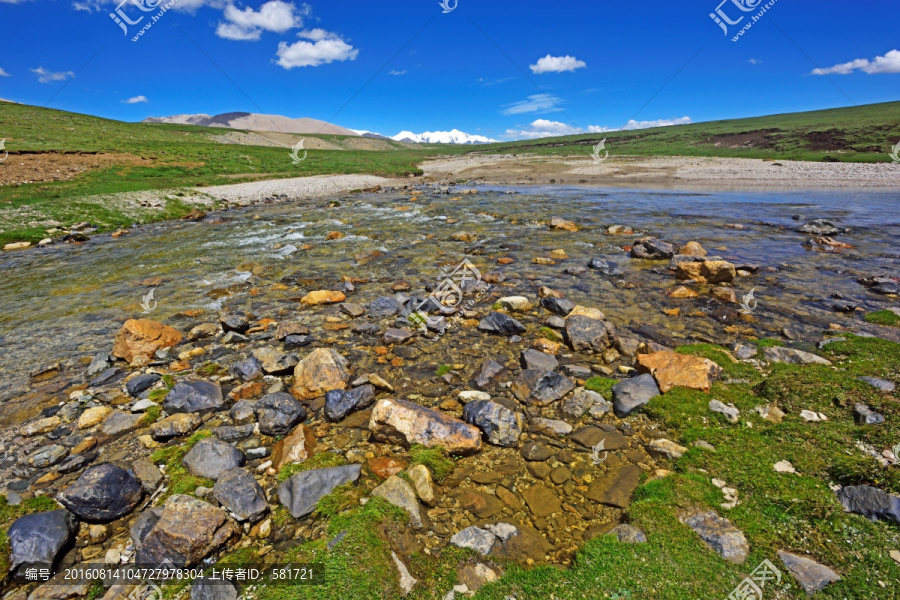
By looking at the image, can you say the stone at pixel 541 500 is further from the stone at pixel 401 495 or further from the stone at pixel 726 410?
the stone at pixel 726 410

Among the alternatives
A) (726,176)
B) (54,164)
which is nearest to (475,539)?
(54,164)

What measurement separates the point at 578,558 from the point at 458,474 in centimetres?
193

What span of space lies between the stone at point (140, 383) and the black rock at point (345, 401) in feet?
13.2

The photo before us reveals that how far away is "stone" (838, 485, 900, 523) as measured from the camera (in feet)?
13.6

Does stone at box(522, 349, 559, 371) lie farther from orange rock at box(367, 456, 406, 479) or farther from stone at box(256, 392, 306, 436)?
stone at box(256, 392, 306, 436)

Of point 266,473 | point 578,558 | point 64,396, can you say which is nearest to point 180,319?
point 64,396

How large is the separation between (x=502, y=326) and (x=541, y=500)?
521 centimetres

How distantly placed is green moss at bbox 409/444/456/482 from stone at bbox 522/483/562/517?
1.15m

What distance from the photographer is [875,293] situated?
11.8m

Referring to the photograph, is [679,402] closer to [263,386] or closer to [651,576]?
[651,576]

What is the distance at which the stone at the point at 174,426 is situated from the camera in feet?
20.7

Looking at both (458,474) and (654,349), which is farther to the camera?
(654,349)

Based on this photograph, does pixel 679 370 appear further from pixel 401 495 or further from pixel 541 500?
pixel 401 495

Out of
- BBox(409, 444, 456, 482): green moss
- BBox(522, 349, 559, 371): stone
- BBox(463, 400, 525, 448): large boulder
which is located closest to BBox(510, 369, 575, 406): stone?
BBox(522, 349, 559, 371): stone
